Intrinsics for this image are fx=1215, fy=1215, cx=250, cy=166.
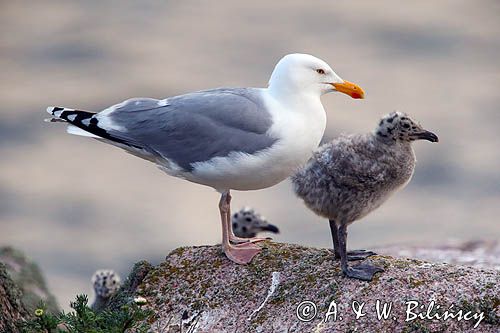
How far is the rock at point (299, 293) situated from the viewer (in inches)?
322

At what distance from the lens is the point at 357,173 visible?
8.95m

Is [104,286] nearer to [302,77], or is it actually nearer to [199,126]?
[199,126]

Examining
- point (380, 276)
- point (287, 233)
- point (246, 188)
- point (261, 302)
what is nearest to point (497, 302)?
point (380, 276)

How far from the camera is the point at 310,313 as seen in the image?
8438 millimetres

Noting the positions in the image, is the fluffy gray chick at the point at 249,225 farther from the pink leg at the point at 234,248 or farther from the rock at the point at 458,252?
the pink leg at the point at 234,248

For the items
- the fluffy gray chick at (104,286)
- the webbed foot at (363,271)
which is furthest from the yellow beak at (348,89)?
the fluffy gray chick at (104,286)

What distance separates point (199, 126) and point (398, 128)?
161 cm

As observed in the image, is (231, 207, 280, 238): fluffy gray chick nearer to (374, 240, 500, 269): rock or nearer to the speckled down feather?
(374, 240, 500, 269): rock

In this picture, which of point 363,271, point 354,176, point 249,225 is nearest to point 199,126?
point 354,176

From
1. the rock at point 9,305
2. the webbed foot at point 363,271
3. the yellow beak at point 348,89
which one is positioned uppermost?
the yellow beak at point 348,89

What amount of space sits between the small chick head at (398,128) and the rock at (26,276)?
162 inches

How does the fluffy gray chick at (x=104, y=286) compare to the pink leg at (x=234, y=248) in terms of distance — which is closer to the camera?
the pink leg at (x=234, y=248)

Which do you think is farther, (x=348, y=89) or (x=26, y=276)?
(x=26, y=276)

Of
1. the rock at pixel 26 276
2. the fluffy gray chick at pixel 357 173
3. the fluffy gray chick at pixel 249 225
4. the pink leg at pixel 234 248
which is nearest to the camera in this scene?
the fluffy gray chick at pixel 357 173
